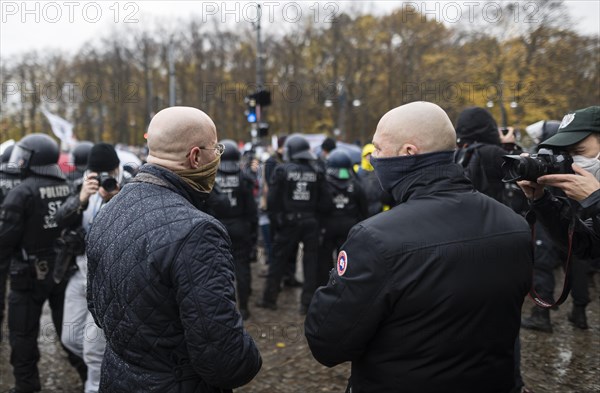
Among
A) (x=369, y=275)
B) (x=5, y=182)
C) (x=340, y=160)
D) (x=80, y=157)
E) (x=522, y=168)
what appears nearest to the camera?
(x=369, y=275)

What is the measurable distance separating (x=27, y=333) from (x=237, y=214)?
2.98m

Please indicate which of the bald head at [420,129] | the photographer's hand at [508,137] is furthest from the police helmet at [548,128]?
the bald head at [420,129]

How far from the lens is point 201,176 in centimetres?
228

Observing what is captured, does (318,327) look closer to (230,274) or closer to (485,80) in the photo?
(230,274)

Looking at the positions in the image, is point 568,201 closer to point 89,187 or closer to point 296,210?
point 89,187

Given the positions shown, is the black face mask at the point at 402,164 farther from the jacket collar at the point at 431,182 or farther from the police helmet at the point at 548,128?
the police helmet at the point at 548,128

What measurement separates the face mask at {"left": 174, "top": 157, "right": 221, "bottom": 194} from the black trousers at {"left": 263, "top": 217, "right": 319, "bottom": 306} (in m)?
4.62

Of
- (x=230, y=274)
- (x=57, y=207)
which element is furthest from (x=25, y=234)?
(x=230, y=274)

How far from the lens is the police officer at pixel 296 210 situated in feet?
22.7

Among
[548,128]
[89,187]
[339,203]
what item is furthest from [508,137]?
[89,187]

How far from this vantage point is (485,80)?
2641 cm

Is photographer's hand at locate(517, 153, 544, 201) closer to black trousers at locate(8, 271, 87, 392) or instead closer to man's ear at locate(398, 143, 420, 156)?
man's ear at locate(398, 143, 420, 156)

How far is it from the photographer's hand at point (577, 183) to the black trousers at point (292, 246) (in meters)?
4.58

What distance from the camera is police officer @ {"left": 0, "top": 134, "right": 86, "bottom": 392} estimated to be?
4.39 m
